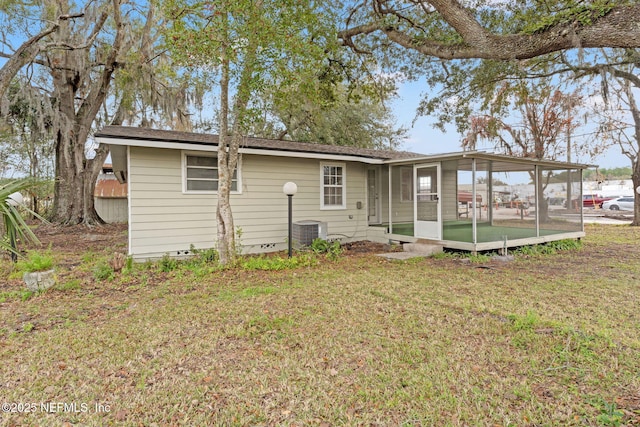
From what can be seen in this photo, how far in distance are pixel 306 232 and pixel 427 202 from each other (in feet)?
10.0

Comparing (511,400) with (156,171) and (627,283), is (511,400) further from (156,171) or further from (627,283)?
(156,171)

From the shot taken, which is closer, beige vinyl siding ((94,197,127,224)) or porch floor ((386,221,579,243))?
porch floor ((386,221,579,243))

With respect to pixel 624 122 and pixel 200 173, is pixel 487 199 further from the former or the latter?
pixel 624 122

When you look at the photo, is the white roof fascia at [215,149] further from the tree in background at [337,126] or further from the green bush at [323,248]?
the tree in background at [337,126]

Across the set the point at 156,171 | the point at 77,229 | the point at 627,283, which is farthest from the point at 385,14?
the point at 77,229

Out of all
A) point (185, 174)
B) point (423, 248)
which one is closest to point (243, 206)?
point (185, 174)

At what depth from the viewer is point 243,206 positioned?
8023 mm

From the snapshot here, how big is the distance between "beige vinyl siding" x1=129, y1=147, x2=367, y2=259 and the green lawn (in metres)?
1.78

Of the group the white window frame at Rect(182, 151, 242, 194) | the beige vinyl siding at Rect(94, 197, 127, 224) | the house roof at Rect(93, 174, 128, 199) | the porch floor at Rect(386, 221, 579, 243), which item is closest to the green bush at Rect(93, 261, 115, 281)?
the white window frame at Rect(182, 151, 242, 194)

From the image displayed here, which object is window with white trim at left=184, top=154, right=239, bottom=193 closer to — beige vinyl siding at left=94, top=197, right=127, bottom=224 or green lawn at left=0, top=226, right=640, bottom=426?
green lawn at left=0, top=226, right=640, bottom=426

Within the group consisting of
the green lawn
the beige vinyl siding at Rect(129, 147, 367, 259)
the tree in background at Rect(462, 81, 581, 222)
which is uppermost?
the tree in background at Rect(462, 81, 581, 222)

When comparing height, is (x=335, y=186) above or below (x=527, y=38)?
below

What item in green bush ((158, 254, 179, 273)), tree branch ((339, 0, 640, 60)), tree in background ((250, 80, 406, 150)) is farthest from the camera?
tree in background ((250, 80, 406, 150))

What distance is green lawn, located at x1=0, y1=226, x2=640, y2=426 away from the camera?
224 centimetres
